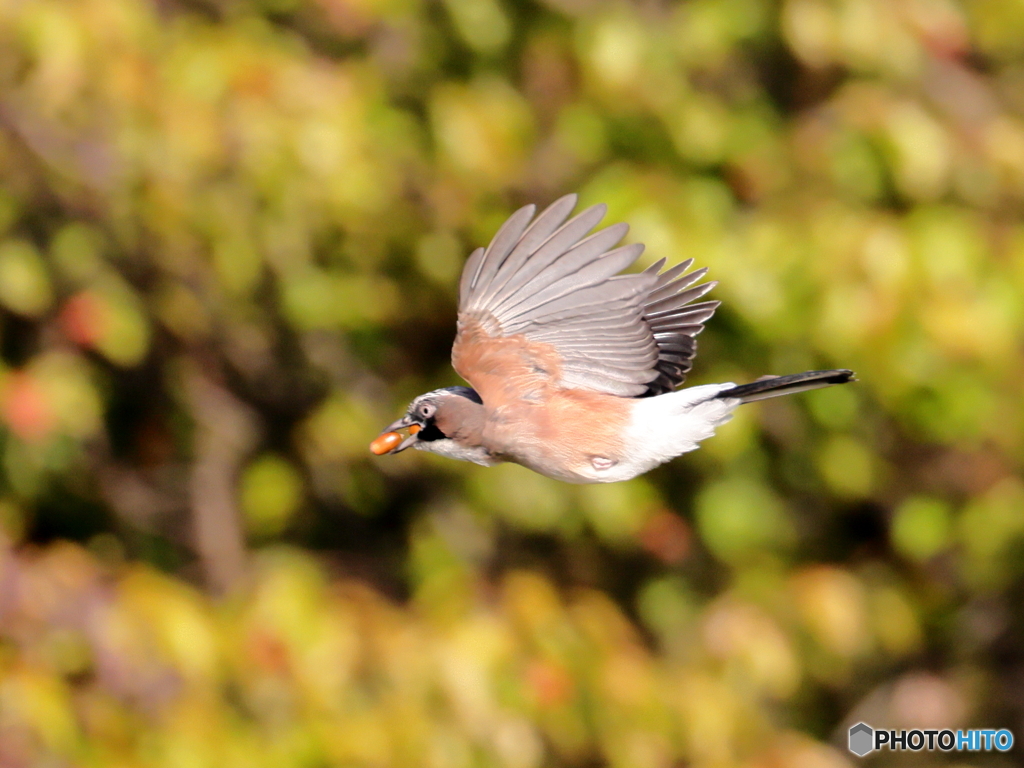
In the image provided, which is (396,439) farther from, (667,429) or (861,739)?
(861,739)

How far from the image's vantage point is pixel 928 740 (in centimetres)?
588

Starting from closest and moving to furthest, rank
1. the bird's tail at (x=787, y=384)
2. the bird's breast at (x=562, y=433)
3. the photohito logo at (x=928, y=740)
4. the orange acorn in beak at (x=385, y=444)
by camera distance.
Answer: the orange acorn in beak at (x=385, y=444)
the bird's tail at (x=787, y=384)
the bird's breast at (x=562, y=433)
the photohito logo at (x=928, y=740)

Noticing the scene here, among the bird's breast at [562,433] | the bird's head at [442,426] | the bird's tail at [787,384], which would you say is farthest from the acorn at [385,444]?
the bird's tail at [787,384]

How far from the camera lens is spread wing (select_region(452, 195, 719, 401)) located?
169cm

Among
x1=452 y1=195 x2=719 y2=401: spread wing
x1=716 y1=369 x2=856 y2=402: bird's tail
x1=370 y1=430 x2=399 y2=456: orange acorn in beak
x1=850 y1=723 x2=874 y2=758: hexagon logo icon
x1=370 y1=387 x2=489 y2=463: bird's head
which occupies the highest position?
x1=850 y1=723 x2=874 y2=758: hexagon logo icon

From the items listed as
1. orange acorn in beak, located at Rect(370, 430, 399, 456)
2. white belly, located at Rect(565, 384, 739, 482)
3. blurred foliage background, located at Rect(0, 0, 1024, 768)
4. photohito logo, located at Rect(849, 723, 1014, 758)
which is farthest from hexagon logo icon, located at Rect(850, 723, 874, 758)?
orange acorn in beak, located at Rect(370, 430, 399, 456)

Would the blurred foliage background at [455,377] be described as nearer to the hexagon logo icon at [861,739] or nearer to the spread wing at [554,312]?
the hexagon logo icon at [861,739]

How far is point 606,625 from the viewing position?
17.5 ft

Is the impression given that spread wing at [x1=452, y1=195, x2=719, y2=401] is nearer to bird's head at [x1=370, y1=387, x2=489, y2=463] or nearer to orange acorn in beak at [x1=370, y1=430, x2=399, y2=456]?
bird's head at [x1=370, y1=387, x2=489, y2=463]

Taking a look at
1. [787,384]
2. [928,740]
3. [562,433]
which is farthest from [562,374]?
[928,740]

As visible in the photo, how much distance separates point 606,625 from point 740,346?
1.27m

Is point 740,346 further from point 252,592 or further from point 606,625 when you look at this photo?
point 252,592

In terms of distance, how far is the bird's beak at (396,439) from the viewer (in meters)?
1.52

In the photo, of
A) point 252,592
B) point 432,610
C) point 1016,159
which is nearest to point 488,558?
point 432,610
